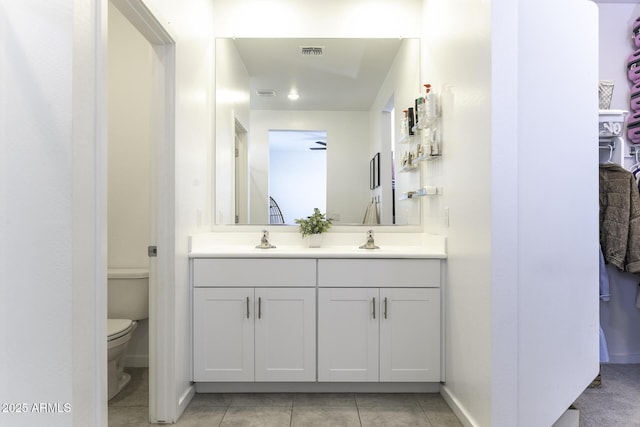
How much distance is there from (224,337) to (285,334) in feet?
1.11

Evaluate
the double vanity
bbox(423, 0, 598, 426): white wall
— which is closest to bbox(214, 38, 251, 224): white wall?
the double vanity

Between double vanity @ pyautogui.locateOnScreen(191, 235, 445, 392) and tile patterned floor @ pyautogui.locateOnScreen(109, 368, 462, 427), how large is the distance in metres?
0.12

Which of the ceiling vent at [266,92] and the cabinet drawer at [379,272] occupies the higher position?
the ceiling vent at [266,92]

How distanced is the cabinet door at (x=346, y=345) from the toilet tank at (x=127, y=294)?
1157 mm

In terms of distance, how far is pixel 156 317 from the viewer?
189cm

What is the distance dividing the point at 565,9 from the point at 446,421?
6.59ft

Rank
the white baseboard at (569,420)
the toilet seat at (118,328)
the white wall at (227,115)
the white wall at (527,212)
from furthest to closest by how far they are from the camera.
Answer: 1. the white wall at (227,115)
2. the toilet seat at (118,328)
3. the white baseboard at (569,420)
4. the white wall at (527,212)

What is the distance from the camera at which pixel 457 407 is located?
6.34 feet

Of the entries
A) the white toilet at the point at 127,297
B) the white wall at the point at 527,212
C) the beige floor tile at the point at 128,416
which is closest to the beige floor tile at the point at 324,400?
the white wall at the point at 527,212

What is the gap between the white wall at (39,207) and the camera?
1.11 metres

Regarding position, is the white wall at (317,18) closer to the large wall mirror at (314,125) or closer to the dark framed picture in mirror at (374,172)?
the large wall mirror at (314,125)

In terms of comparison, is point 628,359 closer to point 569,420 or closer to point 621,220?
point 621,220

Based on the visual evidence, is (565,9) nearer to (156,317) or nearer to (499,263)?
(499,263)

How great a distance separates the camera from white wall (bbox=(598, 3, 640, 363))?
264 centimetres
